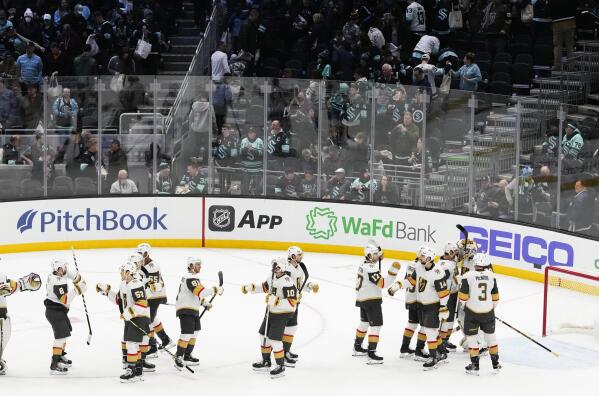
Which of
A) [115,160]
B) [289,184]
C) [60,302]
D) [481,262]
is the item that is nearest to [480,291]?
[481,262]

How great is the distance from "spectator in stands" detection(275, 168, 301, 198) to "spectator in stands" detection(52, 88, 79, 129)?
10.7 ft

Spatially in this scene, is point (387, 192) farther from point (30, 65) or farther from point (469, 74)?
point (30, 65)

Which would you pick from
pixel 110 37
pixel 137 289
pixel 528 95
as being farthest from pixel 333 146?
pixel 137 289

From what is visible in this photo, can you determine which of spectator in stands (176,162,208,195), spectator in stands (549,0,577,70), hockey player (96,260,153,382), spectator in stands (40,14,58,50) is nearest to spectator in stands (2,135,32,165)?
spectator in stands (176,162,208,195)

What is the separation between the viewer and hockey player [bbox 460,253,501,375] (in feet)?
44.6

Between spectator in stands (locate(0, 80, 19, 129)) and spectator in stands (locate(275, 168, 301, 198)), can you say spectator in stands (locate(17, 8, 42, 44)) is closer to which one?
spectator in stands (locate(0, 80, 19, 129))

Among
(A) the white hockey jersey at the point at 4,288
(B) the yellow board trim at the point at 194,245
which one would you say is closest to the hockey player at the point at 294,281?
(A) the white hockey jersey at the point at 4,288

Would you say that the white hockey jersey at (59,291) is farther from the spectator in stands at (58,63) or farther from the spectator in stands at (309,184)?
the spectator in stands at (58,63)

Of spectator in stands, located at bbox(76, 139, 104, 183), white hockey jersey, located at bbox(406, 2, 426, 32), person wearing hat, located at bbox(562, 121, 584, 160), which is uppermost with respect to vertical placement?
white hockey jersey, located at bbox(406, 2, 426, 32)

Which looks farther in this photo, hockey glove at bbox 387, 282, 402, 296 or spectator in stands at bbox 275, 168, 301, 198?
spectator in stands at bbox 275, 168, 301, 198

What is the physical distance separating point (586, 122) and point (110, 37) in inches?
380

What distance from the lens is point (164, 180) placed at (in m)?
20.3

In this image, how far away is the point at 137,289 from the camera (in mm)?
13281

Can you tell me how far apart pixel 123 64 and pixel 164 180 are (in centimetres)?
296
